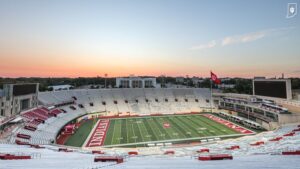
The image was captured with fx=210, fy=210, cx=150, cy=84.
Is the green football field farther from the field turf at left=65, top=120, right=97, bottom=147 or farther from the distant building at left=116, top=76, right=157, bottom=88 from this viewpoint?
the distant building at left=116, top=76, right=157, bottom=88

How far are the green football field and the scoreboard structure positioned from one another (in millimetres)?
12069

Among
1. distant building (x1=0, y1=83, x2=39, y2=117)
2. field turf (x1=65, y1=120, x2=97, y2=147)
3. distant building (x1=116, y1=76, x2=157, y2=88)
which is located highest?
distant building (x1=116, y1=76, x2=157, y2=88)

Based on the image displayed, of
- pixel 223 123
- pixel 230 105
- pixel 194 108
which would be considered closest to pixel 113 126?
pixel 223 123

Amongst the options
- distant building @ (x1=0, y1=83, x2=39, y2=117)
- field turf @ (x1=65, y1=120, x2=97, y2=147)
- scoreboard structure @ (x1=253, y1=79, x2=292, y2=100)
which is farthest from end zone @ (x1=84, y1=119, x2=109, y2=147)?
scoreboard structure @ (x1=253, y1=79, x2=292, y2=100)

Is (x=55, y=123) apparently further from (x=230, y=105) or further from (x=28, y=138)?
(x=230, y=105)

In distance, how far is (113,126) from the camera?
38.8 m

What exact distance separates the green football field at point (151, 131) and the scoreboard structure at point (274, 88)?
39.6 feet

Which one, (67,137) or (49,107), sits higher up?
(49,107)

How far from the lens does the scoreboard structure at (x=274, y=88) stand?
36344mm

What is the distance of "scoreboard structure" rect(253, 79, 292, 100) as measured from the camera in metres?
36.3

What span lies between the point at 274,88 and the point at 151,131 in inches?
978

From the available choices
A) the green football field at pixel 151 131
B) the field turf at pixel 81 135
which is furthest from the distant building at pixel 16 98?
the green football field at pixel 151 131

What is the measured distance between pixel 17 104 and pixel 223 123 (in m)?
36.1

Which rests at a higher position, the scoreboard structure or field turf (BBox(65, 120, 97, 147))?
the scoreboard structure
